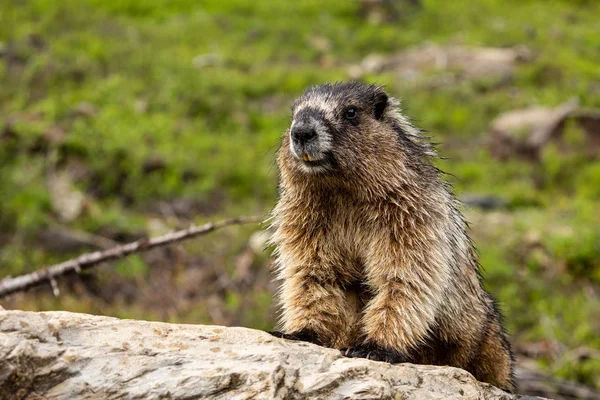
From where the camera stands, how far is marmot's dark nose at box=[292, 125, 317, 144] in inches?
158

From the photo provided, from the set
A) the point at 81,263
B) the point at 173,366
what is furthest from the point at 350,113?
the point at 81,263

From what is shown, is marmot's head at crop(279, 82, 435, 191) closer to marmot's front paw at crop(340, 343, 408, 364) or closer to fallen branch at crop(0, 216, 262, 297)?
marmot's front paw at crop(340, 343, 408, 364)

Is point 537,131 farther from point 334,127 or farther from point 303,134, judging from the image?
point 303,134

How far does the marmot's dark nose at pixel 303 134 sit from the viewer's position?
13.2ft

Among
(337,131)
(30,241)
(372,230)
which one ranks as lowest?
(30,241)

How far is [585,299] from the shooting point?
9273 mm

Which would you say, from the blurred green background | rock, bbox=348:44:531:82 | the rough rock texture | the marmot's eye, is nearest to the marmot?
the marmot's eye

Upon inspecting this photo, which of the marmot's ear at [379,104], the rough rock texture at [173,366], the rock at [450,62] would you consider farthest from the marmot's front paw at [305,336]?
the rock at [450,62]

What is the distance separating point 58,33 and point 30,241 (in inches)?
339

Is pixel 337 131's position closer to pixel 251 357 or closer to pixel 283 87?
pixel 251 357

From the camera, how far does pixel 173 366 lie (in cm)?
317

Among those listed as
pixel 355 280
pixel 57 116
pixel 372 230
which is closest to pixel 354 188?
pixel 372 230

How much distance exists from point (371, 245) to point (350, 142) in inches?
23.7

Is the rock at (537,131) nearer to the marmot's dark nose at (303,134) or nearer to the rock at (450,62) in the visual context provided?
the rock at (450,62)
